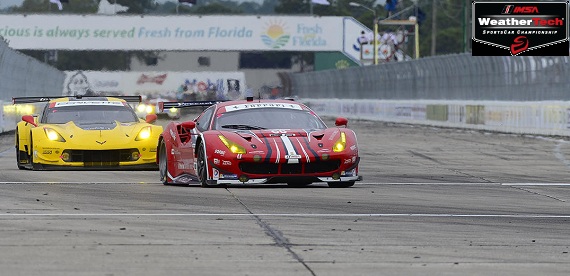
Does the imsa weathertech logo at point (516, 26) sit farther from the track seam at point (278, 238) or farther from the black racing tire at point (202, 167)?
the track seam at point (278, 238)

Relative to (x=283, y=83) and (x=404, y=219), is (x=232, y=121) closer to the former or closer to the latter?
(x=404, y=219)

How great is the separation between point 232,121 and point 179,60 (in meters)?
98.1

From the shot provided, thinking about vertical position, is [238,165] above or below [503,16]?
below

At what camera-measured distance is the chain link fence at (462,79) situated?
35562mm

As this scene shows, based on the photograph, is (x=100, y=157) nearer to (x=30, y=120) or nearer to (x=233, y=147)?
(x=30, y=120)

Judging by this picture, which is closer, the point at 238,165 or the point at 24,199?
the point at 24,199

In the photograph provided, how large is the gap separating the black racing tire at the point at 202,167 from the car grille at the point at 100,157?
328cm

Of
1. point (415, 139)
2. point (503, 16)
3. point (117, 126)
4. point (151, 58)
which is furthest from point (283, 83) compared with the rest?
point (117, 126)

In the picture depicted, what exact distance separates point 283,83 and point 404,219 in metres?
86.8

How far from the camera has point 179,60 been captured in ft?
373

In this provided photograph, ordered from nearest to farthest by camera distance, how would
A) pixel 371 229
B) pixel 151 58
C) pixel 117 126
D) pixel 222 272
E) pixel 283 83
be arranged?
pixel 222 272 → pixel 371 229 → pixel 117 126 → pixel 283 83 → pixel 151 58

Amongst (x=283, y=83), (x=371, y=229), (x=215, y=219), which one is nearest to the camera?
(x=371, y=229)

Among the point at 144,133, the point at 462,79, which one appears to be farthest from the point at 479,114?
the point at 144,133

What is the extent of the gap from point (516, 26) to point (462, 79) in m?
3.07
